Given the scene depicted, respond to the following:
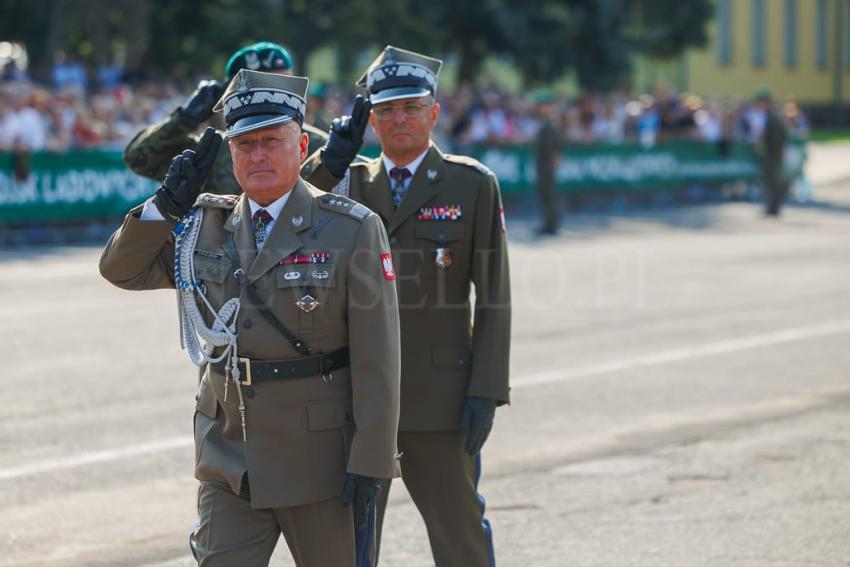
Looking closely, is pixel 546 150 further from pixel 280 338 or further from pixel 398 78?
pixel 280 338

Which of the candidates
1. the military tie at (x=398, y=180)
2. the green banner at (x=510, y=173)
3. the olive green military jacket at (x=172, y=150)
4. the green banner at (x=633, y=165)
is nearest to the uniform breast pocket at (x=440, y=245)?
the military tie at (x=398, y=180)

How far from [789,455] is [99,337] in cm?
622

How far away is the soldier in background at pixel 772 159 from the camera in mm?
25844

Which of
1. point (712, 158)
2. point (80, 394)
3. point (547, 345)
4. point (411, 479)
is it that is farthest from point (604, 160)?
point (411, 479)

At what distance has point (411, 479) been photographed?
5312 millimetres

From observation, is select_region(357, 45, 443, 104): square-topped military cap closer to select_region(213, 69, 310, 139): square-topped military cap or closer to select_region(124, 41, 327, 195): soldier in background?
select_region(124, 41, 327, 195): soldier in background

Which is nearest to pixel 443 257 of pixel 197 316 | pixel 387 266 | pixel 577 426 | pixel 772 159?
pixel 387 266

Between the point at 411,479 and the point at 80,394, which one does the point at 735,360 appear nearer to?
the point at 80,394

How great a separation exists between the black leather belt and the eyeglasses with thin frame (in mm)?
1402

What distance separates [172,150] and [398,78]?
1.31m

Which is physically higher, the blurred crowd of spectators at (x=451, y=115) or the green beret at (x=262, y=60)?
the blurred crowd of spectators at (x=451, y=115)

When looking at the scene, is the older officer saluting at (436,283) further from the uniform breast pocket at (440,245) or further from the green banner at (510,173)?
the green banner at (510,173)

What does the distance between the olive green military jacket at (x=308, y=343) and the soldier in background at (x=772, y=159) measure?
2250cm

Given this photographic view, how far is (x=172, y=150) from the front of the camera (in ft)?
20.2
